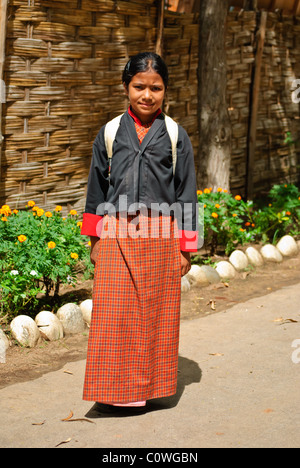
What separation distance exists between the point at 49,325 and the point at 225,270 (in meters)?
2.28

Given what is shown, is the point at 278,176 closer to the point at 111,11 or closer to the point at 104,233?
the point at 111,11

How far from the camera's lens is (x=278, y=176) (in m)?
9.90

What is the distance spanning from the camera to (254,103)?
8766 mm

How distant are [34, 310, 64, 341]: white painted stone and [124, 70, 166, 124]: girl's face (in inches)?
73.2

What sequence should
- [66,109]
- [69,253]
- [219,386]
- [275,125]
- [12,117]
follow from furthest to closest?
[275,125] < [66,109] < [12,117] < [69,253] < [219,386]

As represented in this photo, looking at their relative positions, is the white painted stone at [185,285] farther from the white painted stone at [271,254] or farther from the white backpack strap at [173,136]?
the white backpack strap at [173,136]

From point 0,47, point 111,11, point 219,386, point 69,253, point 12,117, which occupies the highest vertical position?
point 111,11

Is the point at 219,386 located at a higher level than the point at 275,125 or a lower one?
lower

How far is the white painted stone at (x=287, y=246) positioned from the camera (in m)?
7.37

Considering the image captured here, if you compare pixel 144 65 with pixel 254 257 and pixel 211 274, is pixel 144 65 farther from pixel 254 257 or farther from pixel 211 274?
pixel 254 257

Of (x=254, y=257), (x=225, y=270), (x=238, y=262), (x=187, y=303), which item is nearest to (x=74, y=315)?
(x=187, y=303)

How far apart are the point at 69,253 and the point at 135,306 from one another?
1.63m

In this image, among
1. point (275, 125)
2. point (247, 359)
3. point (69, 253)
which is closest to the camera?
point (247, 359)
